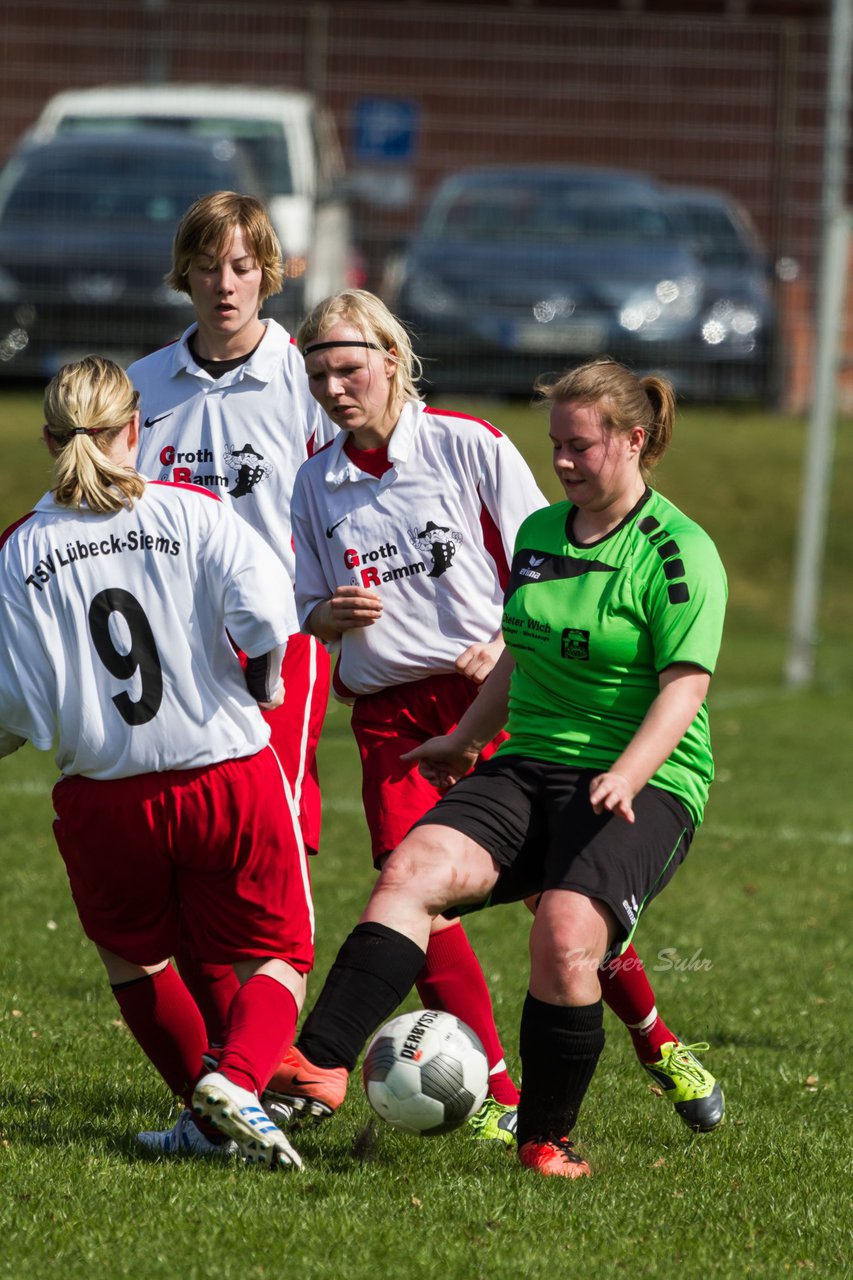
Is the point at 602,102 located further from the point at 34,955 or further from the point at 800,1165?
the point at 800,1165

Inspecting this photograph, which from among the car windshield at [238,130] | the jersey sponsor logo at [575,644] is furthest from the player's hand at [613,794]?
the car windshield at [238,130]

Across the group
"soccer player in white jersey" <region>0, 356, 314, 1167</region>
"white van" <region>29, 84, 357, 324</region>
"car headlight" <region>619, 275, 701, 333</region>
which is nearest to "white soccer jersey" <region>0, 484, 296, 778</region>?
"soccer player in white jersey" <region>0, 356, 314, 1167</region>

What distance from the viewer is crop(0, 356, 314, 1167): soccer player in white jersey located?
397 centimetres

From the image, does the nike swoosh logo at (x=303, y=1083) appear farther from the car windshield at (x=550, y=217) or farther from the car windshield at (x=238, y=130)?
the car windshield at (x=238, y=130)

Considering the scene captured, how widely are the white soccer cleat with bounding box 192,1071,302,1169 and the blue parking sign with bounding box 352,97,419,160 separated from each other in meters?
13.9

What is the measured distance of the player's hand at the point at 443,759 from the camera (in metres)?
4.48

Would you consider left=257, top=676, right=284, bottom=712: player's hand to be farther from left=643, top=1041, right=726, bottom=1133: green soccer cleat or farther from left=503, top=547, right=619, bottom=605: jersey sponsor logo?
left=643, top=1041, right=726, bottom=1133: green soccer cleat

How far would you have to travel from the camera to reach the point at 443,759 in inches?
178

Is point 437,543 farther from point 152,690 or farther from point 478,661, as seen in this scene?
point 152,690

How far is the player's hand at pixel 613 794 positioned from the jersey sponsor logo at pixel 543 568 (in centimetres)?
51

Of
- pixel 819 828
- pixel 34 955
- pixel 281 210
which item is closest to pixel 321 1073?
pixel 34 955

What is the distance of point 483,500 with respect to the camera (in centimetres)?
476

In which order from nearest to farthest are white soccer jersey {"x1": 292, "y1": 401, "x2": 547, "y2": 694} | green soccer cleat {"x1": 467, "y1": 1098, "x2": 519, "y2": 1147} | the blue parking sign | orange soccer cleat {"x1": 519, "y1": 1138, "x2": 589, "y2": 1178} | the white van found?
orange soccer cleat {"x1": 519, "y1": 1138, "x2": 589, "y2": 1178} < green soccer cleat {"x1": 467, "y1": 1098, "x2": 519, "y2": 1147} < white soccer jersey {"x1": 292, "y1": 401, "x2": 547, "y2": 694} < the white van < the blue parking sign

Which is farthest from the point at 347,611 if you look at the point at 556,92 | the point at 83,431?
the point at 556,92
